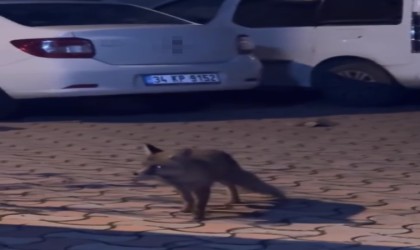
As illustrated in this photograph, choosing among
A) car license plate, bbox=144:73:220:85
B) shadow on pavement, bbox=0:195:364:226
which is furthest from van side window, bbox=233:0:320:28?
shadow on pavement, bbox=0:195:364:226

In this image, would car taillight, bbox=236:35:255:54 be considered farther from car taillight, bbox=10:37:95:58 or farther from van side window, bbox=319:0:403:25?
car taillight, bbox=10:37:95:58

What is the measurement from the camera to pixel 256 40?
13398mm

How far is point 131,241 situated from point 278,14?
7.25 meters

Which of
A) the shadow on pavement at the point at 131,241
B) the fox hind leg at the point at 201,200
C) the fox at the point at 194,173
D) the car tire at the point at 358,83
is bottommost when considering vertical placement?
the shadow on pavement at the point at 131,241

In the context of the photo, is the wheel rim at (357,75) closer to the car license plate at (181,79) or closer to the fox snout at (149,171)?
the car license plate at (181,79)

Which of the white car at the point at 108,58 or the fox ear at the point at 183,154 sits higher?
the white car at the point at 108,58

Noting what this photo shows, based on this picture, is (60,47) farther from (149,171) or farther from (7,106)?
(149,171)

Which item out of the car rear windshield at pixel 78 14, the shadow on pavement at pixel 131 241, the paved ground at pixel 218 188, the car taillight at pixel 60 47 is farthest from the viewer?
the car rear windshield at pixel 78 14

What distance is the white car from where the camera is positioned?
38.0 feet

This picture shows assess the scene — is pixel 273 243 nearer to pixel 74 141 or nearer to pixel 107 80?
pixel 74 141

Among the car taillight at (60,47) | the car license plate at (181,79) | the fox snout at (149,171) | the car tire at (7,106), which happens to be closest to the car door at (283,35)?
the car license plate at (181,79)

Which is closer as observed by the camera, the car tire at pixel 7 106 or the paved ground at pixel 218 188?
the paved ground at pixel 218 188

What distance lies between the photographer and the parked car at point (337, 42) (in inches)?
516

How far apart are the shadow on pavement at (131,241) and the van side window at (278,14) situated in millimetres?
6921
